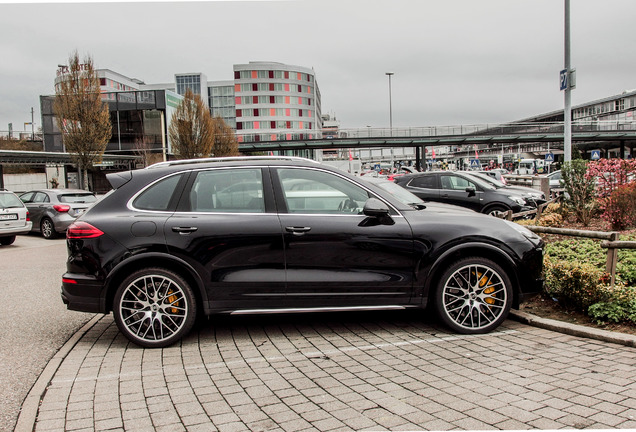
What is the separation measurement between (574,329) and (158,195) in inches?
167

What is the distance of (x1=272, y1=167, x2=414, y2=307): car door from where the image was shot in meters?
4.81

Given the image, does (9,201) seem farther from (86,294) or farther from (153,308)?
(153,308)

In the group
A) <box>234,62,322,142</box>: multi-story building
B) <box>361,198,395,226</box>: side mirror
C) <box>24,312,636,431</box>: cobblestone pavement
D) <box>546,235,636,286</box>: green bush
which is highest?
<box>234,62,322,142</box>: multi-story building

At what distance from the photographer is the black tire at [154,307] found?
15.7ft

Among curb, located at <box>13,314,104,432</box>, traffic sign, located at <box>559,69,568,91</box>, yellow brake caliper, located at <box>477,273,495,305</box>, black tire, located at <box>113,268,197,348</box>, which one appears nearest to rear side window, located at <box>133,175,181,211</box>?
black tire, located at <box>113,268,197,348</box>

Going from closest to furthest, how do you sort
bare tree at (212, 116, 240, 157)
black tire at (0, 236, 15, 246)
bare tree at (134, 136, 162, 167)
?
black tire at (0, 236, 15, 246)
bare tree at (134, 136, 162, 167)
bare tree at (212, 116, 240, 157)

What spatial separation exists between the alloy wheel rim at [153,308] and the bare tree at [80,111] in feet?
81.3

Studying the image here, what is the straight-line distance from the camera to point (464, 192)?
1400 centimetres

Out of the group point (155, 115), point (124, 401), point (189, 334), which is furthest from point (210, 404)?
point (155, 115)

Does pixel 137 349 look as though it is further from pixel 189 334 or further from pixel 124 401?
pixel 124 401

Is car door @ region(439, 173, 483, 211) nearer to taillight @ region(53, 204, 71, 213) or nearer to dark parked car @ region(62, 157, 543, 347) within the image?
dark parked car @ region(62, 157, 543, 347)

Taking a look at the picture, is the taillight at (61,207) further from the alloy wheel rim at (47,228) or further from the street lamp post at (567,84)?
the street lamp post at (567,84)

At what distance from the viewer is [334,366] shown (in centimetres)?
420

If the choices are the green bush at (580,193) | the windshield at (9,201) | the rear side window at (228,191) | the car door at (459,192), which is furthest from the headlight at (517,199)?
the windshield at (9,201)
